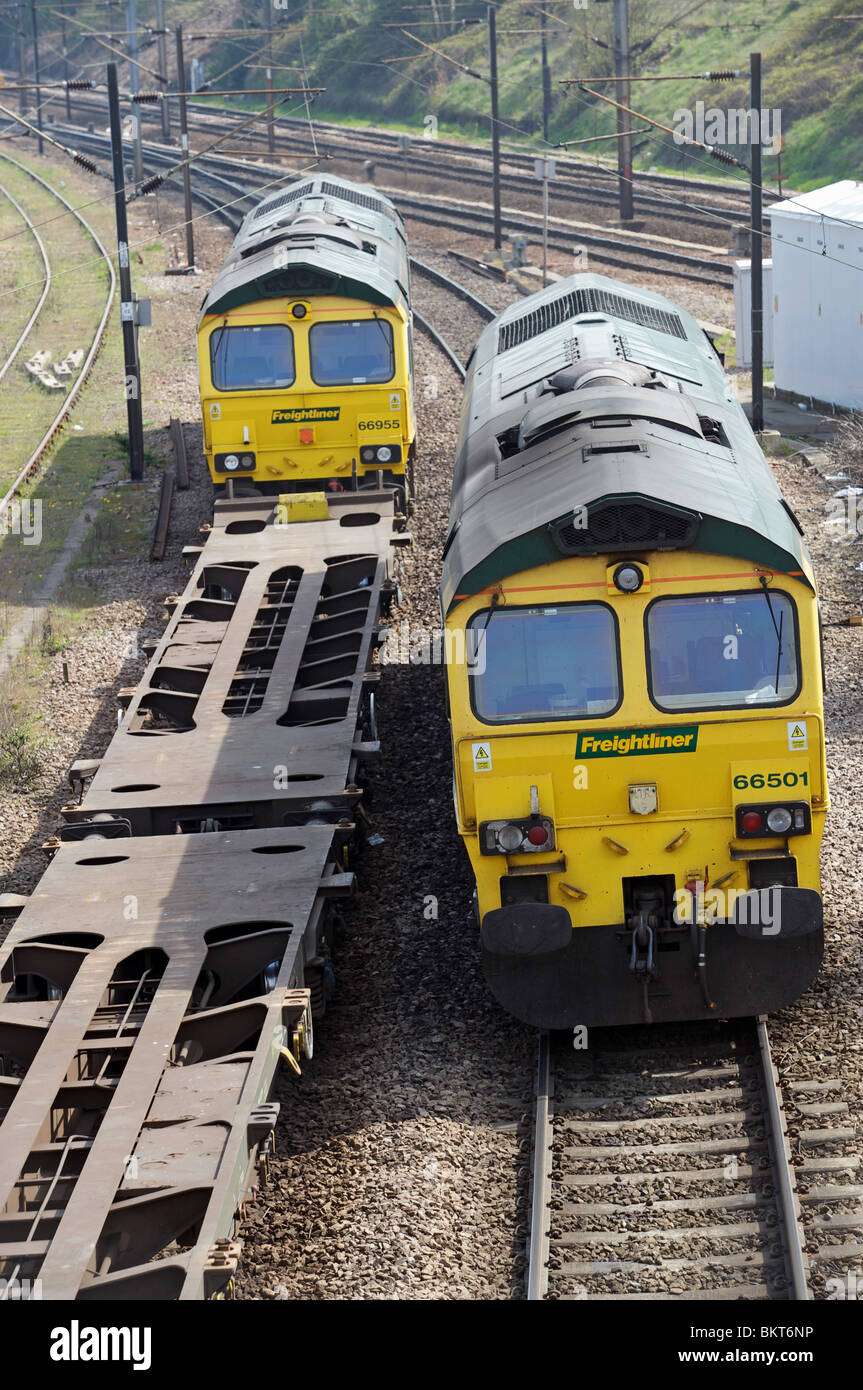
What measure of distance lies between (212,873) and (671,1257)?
146 inches

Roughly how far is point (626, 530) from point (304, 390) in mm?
9671

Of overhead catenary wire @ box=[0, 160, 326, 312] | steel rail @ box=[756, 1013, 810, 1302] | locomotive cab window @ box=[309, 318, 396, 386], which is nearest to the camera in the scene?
steel rail @ box=[756, 1013, 810, 1302]

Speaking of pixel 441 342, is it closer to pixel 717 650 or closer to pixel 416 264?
pixel 416 264

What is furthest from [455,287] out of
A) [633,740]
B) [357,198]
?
[633,740]

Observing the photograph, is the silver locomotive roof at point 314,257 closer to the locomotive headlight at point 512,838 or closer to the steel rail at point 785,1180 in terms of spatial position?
the locomotive headlight at point 512,838

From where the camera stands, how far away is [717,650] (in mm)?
8234

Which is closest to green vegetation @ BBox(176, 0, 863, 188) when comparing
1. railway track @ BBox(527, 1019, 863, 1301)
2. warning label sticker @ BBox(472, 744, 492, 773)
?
warning label sticker @ BBox(472, 744, 492, 773)

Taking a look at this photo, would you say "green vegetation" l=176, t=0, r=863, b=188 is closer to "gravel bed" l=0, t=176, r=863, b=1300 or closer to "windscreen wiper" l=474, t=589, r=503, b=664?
"gravel bed" l=0, t=176, r=863, b=1300

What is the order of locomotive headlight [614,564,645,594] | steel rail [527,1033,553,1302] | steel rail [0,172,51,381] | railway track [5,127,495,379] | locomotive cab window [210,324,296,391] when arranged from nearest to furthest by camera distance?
steel rail [527,1033,553,1302], locomotive headlight [614,564,645,594], locomotive cab window [210,324,296,391], railway track [5,127,495,379], steel rail [0,172,51,381]

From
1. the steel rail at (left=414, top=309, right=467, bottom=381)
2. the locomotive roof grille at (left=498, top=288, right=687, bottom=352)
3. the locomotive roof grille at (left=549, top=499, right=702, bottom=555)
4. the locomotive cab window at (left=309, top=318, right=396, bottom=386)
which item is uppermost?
the steel rail at (left=414, top=309, right=467, bottom=381)

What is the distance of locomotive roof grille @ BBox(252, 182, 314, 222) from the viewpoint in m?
21.1

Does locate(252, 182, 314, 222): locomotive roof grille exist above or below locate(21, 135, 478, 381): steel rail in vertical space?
below

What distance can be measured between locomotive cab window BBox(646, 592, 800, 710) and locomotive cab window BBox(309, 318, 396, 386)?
965 centimetres

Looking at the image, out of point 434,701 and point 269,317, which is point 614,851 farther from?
point 269,317
